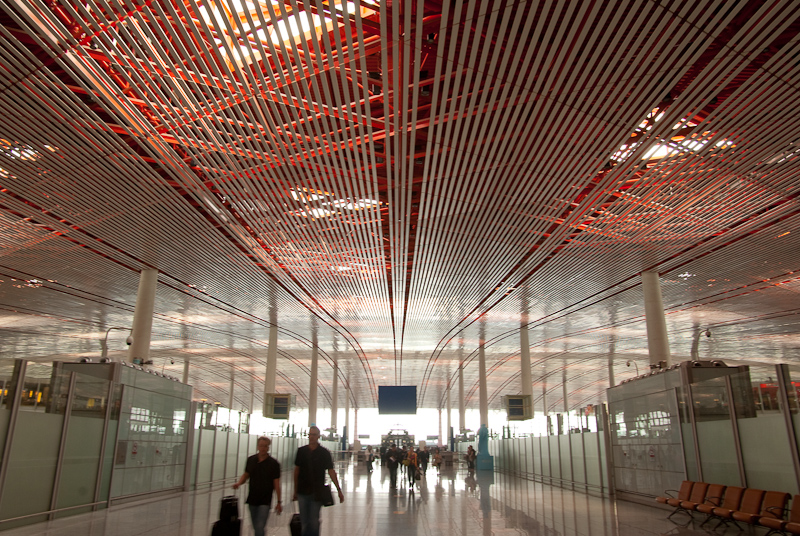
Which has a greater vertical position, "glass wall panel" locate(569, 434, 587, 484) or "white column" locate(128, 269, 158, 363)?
"white column" locate(128, 269, 158, 363)

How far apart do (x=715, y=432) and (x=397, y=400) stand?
27.9 m

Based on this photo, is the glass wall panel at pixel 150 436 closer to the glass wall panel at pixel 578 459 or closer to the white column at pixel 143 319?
the white column at pixel 143 319

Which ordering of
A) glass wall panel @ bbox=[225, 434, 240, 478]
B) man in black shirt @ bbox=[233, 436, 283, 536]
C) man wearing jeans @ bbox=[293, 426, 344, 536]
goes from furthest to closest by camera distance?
1. glass wall panel @ bbox=[225, 434, 240, 478]
2. man wearing jeans @ bbox=[293, 426, 344, 536]
3. man in black shirt @ bbox=[233, 436, 283, 536]

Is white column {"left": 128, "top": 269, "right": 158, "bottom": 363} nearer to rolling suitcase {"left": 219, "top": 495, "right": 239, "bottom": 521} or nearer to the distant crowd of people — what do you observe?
the distant crowd of people

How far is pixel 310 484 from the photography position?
5.65m

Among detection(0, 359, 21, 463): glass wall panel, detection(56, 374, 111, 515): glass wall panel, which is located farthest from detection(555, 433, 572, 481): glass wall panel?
detection(0, 359, 21, 463): glass wall panel

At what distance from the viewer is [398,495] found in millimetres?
14414

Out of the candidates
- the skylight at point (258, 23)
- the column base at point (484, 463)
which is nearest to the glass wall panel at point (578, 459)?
the column base at point (484, 463)

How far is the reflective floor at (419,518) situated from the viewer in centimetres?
833

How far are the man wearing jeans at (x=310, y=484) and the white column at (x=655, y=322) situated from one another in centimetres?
1056

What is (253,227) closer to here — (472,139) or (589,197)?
(472,139)

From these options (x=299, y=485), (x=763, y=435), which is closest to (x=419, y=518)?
(x=299, y=485)

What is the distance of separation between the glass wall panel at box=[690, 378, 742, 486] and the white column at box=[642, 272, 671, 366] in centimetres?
304

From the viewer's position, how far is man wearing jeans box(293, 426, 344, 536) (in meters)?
5.61
